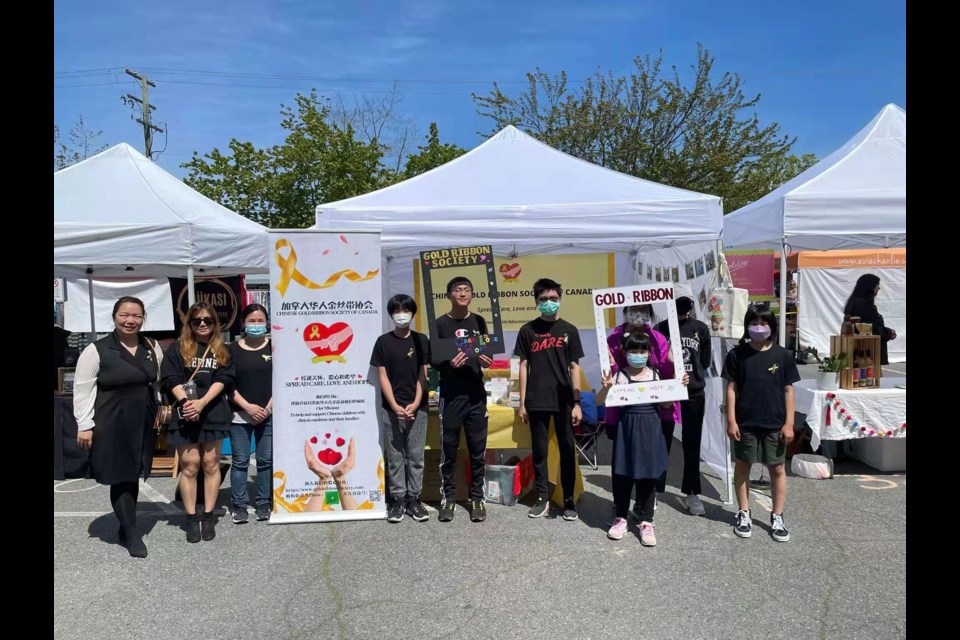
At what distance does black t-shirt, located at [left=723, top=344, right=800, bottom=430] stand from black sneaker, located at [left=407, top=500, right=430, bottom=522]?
2.34 m

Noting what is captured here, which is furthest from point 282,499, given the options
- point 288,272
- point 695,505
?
Answer: point 695,505

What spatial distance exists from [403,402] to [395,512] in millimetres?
830

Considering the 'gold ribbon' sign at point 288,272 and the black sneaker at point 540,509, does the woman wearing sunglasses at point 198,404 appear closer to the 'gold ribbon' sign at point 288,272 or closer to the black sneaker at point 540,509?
the 'gold ribbon' sign at point 288,272

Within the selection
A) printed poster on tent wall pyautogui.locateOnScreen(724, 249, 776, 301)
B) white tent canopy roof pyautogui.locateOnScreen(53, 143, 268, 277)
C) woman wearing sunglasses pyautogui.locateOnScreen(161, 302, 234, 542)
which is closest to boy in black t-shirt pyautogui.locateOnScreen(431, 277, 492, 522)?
woman wearing sunglasses pyautogui.locateOnScreen(161, 302, 234, 542)

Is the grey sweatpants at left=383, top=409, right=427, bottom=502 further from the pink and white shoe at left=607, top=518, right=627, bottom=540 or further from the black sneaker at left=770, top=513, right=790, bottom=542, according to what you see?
the black sneaker at left=770, top=513, right=790, bottom=542

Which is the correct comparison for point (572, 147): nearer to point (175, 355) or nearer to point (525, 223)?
point (525, 223)

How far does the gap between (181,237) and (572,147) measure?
1472cm

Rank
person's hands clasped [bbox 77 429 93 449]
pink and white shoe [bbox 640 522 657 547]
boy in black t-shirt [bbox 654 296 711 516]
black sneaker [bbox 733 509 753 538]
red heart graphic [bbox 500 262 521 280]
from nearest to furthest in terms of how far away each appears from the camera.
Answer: person's hands clasped [bbox 77 429 93 449]
pink and white shoe [bbox 640 522 657 547]
black sneaker [bbox 733 509 753 538]
boy in black t-shirt [bbox 654 296 711 516]
red heart graphic [bbox 500 262 521 280]

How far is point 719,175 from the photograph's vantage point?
58.5 feet

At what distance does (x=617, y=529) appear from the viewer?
409 centimetres

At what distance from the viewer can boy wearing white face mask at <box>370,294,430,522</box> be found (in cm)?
439

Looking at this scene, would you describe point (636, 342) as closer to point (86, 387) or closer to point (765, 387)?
point (765, 387)

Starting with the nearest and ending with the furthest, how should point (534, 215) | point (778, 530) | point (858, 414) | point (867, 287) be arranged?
point (778, 530), point (534, 215), point (858, 414), point (867, 287)
